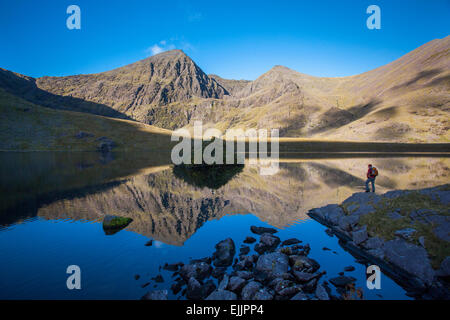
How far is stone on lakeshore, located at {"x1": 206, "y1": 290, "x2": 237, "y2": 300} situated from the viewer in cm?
906

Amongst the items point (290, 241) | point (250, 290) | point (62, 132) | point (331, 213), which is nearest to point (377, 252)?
point (290, 241)

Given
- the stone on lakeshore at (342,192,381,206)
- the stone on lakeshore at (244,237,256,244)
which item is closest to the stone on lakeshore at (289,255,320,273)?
the stone on lakeshore at (244,237,256,244)

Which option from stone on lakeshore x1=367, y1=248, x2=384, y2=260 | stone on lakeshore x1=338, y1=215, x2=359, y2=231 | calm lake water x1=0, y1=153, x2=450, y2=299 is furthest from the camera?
stone on lakeshore x1=338, y1=215, x2=359, y2=231

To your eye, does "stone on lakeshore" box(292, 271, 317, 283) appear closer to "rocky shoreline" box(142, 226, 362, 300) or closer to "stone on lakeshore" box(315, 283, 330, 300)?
"rocky shoreline" box(142, 226, 362, 300)

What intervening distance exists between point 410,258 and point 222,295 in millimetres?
10484

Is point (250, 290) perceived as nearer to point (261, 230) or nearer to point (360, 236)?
point (261, 230)

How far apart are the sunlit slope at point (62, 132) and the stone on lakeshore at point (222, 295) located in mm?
130624

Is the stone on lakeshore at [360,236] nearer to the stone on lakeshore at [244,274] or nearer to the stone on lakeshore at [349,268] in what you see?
the stone on lakeshore at [349,268]

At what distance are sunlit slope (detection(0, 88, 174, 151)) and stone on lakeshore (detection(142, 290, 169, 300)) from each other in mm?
129414

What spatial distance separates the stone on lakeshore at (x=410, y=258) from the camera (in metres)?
10.5

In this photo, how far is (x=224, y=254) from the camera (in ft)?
43.6

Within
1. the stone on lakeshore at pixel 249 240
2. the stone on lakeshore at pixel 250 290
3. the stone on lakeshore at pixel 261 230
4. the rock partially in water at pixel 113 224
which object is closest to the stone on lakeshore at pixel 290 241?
the stone on lakeshore at pixel 261 230
